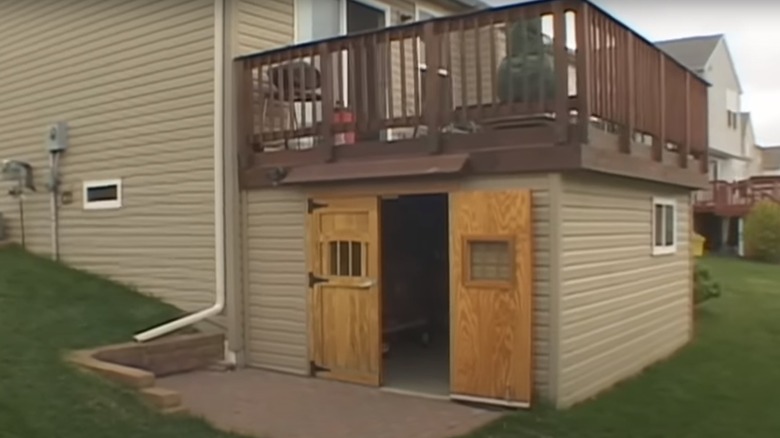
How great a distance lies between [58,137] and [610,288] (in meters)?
7.24

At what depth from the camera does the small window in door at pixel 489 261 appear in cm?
653

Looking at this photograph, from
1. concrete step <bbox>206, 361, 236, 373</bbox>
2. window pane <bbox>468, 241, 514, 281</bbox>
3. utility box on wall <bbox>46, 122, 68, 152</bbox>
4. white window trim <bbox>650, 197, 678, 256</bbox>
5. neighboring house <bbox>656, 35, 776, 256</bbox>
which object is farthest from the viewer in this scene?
neighboring house <bbox>656, 35, 776, 256</bbox>

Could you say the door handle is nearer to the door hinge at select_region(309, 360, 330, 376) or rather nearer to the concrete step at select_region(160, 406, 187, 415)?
the door hinge at select_region(309, 360, 330, 376)

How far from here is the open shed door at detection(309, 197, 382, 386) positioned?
24.1 feet

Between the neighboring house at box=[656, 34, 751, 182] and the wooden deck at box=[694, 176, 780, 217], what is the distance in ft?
17.8

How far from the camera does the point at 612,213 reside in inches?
296

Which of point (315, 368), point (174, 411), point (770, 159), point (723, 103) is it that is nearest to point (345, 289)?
point (315, 368)

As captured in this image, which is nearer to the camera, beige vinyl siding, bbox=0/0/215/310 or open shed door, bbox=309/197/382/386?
open shed door, bbox=309/197/382/386

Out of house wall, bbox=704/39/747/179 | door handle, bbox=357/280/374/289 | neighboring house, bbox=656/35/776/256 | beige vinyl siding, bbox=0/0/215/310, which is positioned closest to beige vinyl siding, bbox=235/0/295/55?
beige vinyl siding, bbox=0/0/215/310

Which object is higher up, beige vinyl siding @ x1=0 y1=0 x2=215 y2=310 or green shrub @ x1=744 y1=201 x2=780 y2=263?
beige vinyl siding @ x1=0 y1=0 x2=215 y2=310

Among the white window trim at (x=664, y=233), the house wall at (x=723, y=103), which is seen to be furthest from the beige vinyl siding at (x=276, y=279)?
the house wall at (x=723, y=103)

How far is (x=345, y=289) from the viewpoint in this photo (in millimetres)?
7496

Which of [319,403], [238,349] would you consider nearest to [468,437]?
[319,403]

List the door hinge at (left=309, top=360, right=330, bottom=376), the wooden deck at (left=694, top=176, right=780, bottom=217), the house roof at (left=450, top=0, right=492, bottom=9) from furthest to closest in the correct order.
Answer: the wooden deck at (left=694, top=176, right=780, bottom=217)
the house roof at (left=450, top=0, right=492, bottom=9)
the door hinge at (left=309, top=360, right=330, bottom=376)
